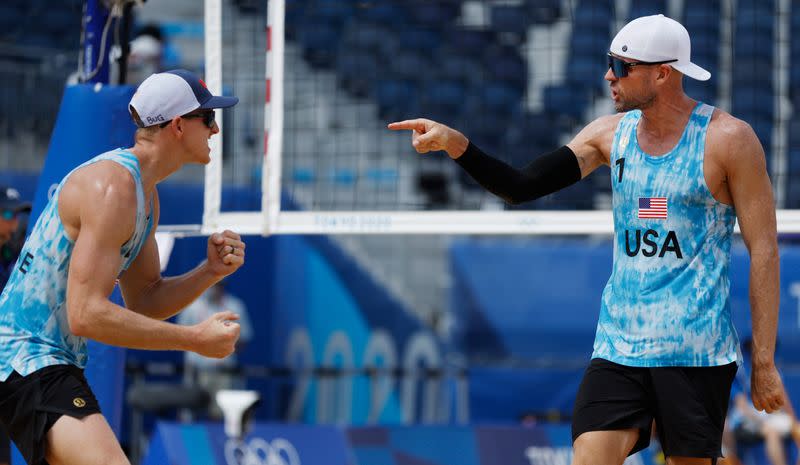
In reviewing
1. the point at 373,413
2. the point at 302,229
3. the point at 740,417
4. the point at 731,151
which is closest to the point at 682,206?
the point at 731,151

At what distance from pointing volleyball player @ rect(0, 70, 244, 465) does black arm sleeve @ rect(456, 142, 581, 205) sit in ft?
2.87

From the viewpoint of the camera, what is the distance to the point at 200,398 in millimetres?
10219

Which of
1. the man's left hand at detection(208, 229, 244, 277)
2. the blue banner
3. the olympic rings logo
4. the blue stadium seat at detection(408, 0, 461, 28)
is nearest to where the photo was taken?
the man's left hand at detection(208, 229, 244, 277)

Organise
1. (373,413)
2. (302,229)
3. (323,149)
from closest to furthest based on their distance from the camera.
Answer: (302,229) → (323,149) → (373,413)

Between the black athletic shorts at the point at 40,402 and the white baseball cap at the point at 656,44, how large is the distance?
204 cm

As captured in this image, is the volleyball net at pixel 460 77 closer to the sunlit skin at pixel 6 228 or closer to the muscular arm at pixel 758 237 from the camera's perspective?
the sunlit skin at pixel 6 228

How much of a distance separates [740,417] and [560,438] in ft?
6.67

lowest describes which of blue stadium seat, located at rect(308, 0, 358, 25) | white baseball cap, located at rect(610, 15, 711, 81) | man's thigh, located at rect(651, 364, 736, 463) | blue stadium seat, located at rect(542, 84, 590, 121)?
man's thigh, located at rect(651, 364, 736, 463)

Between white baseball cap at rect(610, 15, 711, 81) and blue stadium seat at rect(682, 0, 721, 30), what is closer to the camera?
white baseball cap at rect(610, 15, 711, 81)

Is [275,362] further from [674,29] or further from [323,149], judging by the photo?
[674,29]

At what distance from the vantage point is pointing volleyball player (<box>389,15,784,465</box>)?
13.5 feet

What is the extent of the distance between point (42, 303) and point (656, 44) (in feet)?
6.99

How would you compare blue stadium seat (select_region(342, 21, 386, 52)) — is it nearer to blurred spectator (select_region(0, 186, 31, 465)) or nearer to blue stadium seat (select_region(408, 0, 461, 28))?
blue stadium seat (select_region(408, 0, 461, 28))

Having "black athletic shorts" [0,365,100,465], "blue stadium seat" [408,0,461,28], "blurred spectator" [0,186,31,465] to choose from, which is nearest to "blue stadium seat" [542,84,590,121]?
"blue stadium seat" [408,0,461,28]
